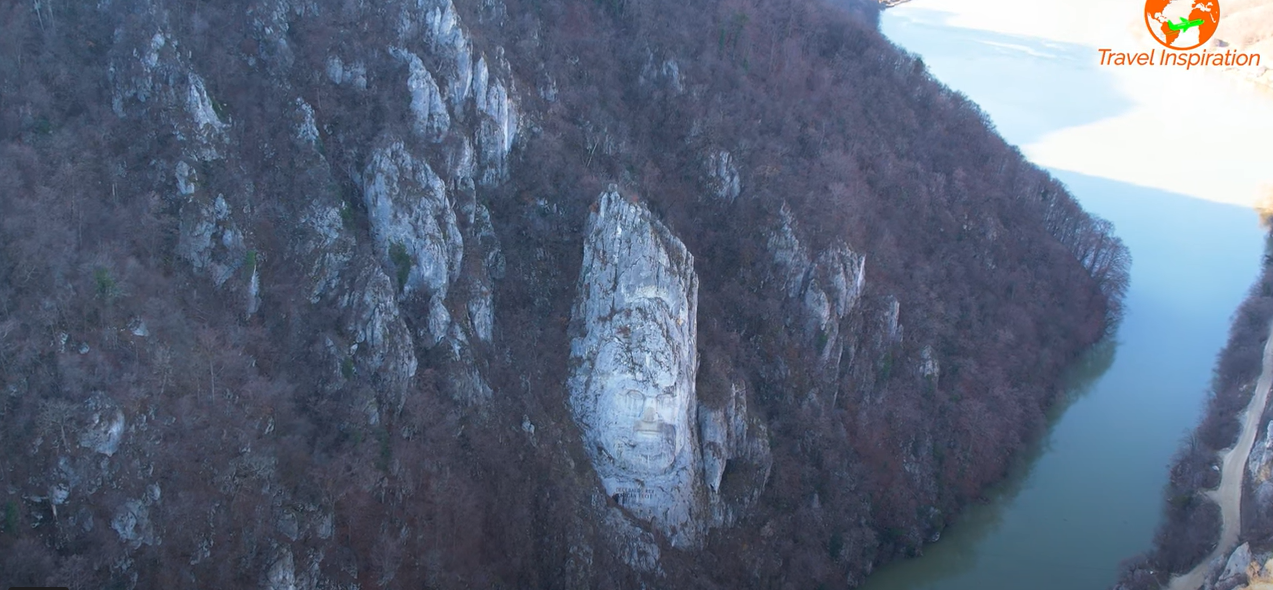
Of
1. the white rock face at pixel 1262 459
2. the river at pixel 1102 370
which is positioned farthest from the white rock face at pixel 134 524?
the white rock face at pixel 1262 459

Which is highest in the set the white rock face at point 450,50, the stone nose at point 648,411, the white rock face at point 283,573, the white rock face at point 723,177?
the white rock face at point 450,50

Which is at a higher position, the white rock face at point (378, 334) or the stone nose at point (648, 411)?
the white rock face at point (378, 334)

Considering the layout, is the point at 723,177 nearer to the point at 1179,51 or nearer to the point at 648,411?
the point at 648,411

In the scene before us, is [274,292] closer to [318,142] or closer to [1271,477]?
[318,142]

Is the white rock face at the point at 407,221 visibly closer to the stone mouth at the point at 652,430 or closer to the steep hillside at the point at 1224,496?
the stone mouth at the point at 652,430

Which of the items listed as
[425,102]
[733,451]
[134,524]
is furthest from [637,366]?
[134,524]

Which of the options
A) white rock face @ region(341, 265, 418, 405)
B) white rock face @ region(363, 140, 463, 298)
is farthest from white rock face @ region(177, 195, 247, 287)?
white rock face @ region(363, 140, 463, 298)

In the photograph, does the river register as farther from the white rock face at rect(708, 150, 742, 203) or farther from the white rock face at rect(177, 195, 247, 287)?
the white rock face at rect(177, 195, 247, 287)

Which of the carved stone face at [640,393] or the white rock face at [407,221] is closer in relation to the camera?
the white rock face at [407,221]
